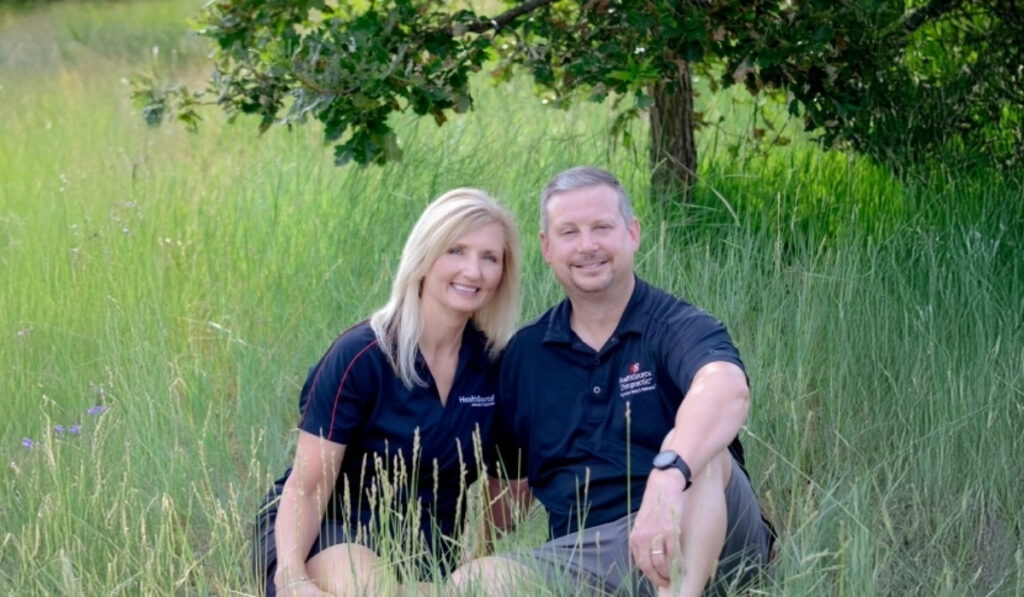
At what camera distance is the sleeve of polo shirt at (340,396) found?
3900 millimetres

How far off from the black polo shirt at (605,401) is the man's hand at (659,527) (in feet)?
1.24

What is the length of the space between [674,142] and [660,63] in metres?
1.05

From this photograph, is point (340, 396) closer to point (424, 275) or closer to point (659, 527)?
point (424, 275)

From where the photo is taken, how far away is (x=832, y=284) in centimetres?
547

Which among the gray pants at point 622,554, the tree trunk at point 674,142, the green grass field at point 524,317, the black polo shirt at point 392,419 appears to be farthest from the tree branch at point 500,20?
the gray pants at point 622,554

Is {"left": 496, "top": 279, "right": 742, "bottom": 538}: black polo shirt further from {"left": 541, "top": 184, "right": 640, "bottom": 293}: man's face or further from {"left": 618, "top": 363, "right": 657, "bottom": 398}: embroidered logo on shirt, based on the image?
{"left": 541, "top": 184, "right": 640, "bottom": 293}: man's face

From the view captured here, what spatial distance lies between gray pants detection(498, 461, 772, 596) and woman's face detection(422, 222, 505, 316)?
2.28 feet

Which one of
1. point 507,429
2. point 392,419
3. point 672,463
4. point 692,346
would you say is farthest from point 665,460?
point 392,419

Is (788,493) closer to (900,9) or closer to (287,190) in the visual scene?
(900,9)

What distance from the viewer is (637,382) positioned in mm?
3879

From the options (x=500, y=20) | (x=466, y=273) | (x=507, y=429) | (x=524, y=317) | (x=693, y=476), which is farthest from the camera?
(x=500, y=20)

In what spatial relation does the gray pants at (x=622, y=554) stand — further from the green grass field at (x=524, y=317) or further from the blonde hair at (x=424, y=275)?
the blonde hair at (x=424, y=275)

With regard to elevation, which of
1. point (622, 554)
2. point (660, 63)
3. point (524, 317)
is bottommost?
point (622, 554)

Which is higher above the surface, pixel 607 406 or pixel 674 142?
pixel 674 142
